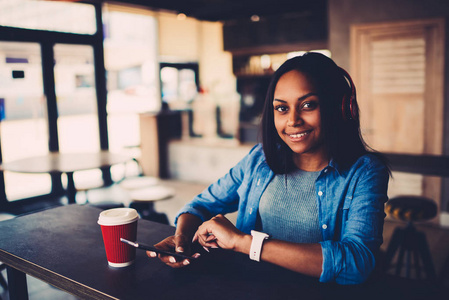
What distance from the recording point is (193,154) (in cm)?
596

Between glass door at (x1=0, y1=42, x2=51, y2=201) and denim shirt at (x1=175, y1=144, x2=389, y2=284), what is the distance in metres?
4.28

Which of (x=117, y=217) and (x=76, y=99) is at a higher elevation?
(x=76, y=99)

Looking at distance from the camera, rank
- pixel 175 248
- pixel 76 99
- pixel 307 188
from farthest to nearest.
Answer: pixel 76 99 < pixel 307 188 < pixel 175 248

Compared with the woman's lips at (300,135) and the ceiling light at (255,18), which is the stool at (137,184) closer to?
the woman's lips at (300,135)

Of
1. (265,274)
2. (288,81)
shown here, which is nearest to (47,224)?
(265,274)

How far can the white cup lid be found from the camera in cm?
104

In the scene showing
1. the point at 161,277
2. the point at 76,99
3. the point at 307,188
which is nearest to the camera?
the point at 161,277

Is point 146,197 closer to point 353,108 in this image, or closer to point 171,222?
point 171,222

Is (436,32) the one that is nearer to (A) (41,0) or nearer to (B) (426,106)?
(B) (426,106)

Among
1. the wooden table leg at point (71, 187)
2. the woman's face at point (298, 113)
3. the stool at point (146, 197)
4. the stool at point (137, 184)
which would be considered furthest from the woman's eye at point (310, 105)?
the stool at point (137, 184)

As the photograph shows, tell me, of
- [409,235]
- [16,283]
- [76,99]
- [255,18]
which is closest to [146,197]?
[16,283]

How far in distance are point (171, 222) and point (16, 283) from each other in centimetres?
308

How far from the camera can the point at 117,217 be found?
1.04 metres

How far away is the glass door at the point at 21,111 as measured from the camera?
4812 millimetres
